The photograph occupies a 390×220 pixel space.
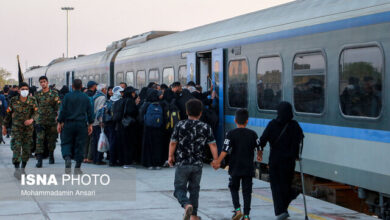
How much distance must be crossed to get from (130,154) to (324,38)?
4976 mm

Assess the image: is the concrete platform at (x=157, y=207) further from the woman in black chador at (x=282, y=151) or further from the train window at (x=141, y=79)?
the train window at (x=141, y=79)

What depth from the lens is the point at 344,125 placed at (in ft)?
30.3

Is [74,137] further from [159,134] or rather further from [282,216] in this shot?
[282,216]

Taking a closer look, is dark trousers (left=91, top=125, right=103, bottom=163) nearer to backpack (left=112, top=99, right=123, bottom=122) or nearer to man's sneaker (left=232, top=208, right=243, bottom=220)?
backpack (left=112, top=99, right=123, bottom=122)

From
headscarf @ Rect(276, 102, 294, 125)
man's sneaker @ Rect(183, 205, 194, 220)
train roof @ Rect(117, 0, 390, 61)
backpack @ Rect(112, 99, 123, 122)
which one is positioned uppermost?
train roof @ Rect(117, 0, 390, 61)

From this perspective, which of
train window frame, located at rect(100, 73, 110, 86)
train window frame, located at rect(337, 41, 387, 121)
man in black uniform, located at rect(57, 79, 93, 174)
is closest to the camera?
train window frame, located at rect(337, 41, 387, 121)

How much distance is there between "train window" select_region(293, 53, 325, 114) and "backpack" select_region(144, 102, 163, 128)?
9.61 ft

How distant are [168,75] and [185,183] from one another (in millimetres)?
10100

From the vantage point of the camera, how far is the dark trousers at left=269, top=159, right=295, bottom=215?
761 centimetres

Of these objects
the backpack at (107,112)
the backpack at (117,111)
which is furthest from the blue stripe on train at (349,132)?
the backpack at (107,112)

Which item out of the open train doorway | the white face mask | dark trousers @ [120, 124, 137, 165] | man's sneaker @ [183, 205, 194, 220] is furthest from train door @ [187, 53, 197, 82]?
man's sneaker @ [183, 205, 194, 220]

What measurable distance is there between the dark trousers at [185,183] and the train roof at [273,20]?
3291 millimetres

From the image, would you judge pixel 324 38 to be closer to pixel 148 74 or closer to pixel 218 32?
pixel 218 32

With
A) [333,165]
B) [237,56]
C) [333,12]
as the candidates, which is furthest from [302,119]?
[237,56]
